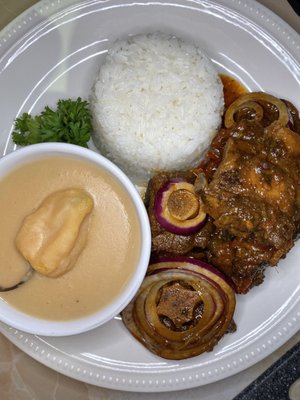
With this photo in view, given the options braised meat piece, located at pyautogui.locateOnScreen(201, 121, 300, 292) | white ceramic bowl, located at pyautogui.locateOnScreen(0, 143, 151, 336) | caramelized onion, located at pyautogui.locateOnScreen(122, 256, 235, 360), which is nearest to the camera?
white ceramic bowl, located at pyautogui.locateOnScreen(0, 143, 151, 336)

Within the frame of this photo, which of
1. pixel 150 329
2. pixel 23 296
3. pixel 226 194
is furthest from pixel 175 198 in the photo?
pixel 23 296

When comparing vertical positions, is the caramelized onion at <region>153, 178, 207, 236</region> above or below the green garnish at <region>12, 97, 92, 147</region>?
below

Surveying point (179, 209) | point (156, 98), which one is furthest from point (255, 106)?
point (179, 209)

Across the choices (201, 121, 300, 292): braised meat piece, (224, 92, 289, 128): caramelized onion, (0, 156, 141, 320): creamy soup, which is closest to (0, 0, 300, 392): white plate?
(224, 92, 289, 128): caramelized onion

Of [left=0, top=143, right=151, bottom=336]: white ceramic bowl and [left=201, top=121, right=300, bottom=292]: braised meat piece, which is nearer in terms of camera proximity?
[left=0, top=143, right=151, bottom=336]: white ceramic bowl

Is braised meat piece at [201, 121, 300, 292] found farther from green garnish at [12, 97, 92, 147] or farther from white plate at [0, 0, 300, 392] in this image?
green garnish at [12, 97, 92, 147]

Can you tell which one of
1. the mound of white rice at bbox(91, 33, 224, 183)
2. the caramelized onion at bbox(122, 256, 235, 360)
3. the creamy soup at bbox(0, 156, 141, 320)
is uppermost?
the mound of white rice at bbox(91, 33, 224, 183)
